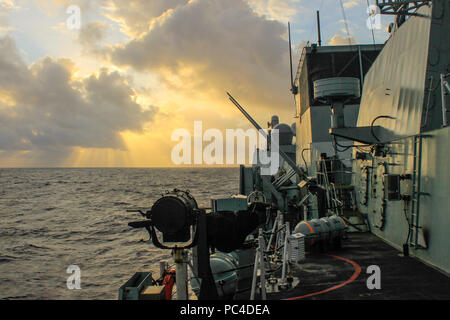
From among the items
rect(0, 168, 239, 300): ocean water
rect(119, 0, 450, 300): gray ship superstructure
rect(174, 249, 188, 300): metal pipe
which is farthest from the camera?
rect(0, 168, 239, 300): ocean water

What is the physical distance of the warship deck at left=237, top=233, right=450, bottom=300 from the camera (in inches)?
302

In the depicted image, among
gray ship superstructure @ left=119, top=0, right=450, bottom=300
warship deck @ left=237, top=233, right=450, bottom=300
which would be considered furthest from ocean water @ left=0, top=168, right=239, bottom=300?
warship deck @ left=237, top=233, right=450, bottom=300

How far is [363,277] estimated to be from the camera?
8.98 meters

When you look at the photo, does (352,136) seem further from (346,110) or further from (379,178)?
(346,110)

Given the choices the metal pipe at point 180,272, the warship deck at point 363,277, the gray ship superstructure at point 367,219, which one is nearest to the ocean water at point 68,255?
the gray ship superstructure at point 367,219

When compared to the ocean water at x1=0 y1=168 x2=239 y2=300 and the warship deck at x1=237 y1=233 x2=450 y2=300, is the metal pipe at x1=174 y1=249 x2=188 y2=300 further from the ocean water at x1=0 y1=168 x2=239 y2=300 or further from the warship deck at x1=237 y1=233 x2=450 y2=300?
the ocean water at x1=0 y1=168 x2=239 y2=300

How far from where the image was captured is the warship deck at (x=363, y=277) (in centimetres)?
767

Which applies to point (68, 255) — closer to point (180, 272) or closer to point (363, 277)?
point (363, 277)

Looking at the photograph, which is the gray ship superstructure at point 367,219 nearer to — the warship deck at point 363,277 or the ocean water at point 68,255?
the warship deck at point 363,277

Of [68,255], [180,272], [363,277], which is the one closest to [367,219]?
[363,277]

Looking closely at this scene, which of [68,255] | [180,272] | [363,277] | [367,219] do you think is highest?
[180,272]

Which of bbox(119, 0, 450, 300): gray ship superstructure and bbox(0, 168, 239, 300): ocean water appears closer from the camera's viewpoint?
bbox(119, 0, 450, 300): gray ship superstructure

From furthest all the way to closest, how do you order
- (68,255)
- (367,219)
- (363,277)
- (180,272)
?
(68,255) < (367,219) < (363,277) < (180,272)
